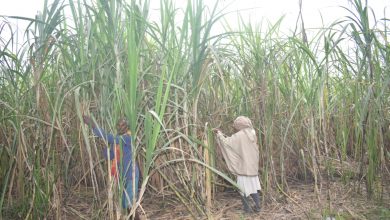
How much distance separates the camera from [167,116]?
108 inches

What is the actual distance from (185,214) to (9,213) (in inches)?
49.3

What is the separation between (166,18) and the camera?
2574 millimetres

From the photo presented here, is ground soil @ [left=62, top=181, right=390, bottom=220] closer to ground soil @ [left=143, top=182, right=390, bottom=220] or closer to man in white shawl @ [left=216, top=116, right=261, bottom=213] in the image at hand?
ground soil @ [left=143, top=182, right=390, bottom=220]

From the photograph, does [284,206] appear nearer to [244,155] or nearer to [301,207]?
[301,207]

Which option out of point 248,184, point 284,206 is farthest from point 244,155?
point 284,206

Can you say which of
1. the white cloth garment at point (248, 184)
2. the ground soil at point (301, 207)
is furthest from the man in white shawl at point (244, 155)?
the ground soil at point (301, 207)

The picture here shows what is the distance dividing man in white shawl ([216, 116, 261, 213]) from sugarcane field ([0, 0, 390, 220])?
0.01 m

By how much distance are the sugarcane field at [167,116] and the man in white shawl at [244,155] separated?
1 centimetres

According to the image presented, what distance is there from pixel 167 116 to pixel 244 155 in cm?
75

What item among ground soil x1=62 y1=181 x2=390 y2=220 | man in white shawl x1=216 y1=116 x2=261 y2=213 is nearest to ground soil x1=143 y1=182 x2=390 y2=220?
ground soil x1=62 y1=181 x2=390 y2=220

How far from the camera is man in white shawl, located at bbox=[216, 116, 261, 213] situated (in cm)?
299

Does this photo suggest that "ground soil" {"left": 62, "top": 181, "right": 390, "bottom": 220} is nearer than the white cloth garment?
Yes

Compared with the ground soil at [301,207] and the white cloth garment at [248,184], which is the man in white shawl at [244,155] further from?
the ground soil at [301,207]

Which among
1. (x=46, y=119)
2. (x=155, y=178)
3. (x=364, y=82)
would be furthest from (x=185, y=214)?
(x=364, y=82)
